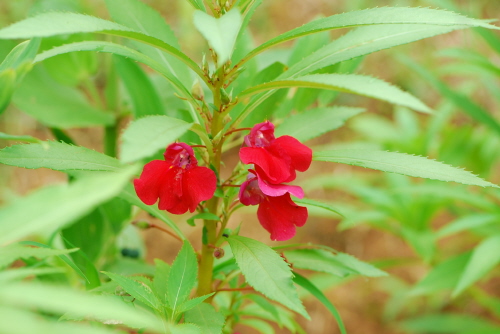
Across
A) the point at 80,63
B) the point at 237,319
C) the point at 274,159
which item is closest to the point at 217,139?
the point at 274,159

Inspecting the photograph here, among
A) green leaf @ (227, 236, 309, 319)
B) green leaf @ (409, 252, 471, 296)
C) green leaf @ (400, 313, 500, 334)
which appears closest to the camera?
green leaf @ (227, 236, 309, 319)

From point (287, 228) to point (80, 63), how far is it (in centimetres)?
97

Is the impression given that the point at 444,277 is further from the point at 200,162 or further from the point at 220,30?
the point at 220,30

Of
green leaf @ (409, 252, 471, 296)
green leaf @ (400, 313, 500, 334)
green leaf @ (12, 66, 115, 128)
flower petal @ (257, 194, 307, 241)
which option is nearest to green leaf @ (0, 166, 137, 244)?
flower petal @ (257, 194, 307, 241)

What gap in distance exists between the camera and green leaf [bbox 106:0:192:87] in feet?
2.97

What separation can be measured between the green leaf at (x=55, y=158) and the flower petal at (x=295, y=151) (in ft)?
0.96

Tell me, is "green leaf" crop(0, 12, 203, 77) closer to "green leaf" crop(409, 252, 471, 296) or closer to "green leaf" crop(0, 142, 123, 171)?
"green leaf" crop(0, 142, 123, 171)

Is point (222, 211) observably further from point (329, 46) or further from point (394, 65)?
point (394, 65)

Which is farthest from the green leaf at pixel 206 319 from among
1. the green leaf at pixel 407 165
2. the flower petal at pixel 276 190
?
the green leaf at pixel 407 165

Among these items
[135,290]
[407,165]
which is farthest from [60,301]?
[407,165]

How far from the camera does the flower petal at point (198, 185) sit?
0.77 meters

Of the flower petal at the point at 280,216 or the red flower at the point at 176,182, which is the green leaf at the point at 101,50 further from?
the flower petal at the point at 280,216

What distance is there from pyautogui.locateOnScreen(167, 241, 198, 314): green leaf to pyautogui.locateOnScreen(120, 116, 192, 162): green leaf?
0.25m

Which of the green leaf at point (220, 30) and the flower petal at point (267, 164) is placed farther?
the flower petal at point (267, 164)
